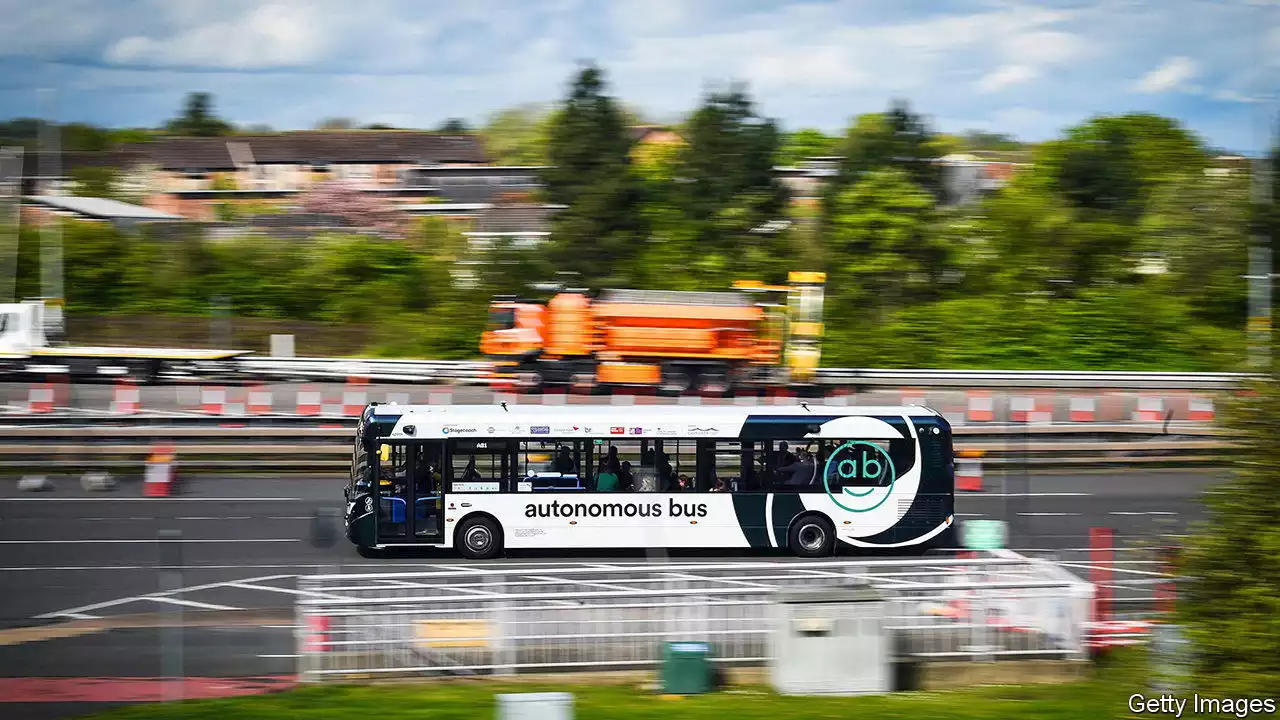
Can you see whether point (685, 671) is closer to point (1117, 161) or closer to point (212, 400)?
point (212, 400)

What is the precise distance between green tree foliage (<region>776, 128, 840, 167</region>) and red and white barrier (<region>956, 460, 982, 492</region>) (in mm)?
26850

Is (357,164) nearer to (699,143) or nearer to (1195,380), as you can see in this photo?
(699,143)

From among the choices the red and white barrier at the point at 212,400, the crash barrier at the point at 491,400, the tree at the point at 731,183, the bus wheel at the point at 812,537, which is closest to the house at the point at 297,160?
the tree at the point at 731,183

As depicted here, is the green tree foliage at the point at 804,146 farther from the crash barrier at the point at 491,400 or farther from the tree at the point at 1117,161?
the crash barrier at the point at 491,400

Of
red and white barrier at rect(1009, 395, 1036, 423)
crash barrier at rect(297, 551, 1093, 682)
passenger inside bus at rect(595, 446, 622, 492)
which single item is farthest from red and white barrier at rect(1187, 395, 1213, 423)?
crash barrier at rect(297, 551, 1093, 682)

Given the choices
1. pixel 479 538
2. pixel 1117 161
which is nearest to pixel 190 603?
pixel 479 538

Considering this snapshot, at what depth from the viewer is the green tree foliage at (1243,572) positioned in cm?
852

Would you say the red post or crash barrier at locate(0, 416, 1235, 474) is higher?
crash barrier at locate(0, 416, 1235, 474)

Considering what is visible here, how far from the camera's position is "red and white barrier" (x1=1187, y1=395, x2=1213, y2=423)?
26.6m

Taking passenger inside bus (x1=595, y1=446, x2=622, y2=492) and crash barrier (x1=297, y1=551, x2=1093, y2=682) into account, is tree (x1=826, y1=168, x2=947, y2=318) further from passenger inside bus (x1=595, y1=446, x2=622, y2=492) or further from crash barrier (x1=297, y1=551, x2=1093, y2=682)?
crash barrier (x1=297, y1=551, x2=1093, y2=682)

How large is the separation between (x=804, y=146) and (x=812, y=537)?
58211mm

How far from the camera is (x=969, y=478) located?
22.5m

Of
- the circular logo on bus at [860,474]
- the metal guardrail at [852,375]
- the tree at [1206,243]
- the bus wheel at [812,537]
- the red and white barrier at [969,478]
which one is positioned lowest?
the bus wheel at [812,537]

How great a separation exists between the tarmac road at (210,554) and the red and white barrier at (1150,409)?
2.94 meters
